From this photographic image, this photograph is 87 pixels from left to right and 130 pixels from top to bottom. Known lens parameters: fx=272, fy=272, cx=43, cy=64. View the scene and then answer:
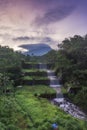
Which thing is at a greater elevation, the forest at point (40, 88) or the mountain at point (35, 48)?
the mountain at point (35, 48)

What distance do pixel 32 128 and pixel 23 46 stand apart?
3242 cm

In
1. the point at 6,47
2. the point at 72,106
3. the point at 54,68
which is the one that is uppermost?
the point at 6,47

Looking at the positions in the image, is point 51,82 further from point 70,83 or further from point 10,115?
point 10,115

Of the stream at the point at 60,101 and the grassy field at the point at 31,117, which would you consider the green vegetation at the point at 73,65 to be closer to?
the stream at the point at 60,101

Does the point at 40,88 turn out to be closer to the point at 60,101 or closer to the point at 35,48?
the point at 60,101

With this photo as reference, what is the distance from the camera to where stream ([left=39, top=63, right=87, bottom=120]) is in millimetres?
26417

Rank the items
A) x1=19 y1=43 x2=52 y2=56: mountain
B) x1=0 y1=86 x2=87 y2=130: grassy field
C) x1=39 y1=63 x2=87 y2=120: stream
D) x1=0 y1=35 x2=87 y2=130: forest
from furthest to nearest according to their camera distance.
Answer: x1=19 y1=43 x2=52 y2=56: mountain
x1=39 y1=63 x2=87 y2=120: stream
x1=0 y1=35 x2=87 y2=130: forest
x1=0 y1=86 x2=87 y2=130: grassy field

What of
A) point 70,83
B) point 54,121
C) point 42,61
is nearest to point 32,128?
point 54,121

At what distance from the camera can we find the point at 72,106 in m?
28.9

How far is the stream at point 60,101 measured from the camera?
2642 centimetres

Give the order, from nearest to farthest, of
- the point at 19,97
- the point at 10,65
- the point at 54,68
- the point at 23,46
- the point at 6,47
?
the point at 19,97 → the point at 10,65 → the point at 54,68 → the point at 6,47 → the point at 23,46

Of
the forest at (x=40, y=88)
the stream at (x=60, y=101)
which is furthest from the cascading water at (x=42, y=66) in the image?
the forest at (x=40, y=88)

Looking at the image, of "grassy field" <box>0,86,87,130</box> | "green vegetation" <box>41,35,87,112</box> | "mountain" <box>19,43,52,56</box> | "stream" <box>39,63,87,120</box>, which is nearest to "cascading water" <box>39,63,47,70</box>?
"stream" <box>39,63,87,120</box>

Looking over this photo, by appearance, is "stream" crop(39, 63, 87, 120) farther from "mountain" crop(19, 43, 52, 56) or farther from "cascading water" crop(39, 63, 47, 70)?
"mountain" crop(19, 43, 52, 56)
